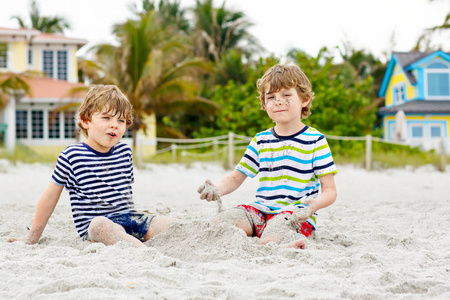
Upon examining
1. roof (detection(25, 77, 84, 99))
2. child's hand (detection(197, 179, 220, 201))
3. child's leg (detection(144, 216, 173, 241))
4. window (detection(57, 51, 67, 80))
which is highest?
window (detection(57, 51, 67, 80))

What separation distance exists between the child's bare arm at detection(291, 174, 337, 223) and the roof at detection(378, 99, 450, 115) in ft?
55.9

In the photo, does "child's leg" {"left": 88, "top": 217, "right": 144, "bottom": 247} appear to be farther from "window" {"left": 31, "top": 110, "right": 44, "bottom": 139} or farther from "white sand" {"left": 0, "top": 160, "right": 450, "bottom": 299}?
"window" {"left": 31, "top": 110, "right": 44, "bottom": 139}

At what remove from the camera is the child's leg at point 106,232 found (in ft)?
9.27

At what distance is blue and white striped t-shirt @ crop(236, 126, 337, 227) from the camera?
2994mm

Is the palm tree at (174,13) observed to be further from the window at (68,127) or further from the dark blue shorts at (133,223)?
the dark blue shorts at (133,223)

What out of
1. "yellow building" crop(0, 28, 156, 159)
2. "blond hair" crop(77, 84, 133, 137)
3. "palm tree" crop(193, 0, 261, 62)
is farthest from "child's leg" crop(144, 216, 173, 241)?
"palm tree" crop(193, 0, 261, 62)

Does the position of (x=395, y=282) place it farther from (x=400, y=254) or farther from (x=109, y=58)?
(x=109, y=58)

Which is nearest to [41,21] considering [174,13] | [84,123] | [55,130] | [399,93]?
[174,13]

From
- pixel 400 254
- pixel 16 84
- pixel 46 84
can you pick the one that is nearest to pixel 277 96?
pixel 400 254

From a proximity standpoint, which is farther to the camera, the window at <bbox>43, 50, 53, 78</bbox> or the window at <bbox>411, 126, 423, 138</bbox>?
the window at <bbox>411, 126, 423, 138</bbox>

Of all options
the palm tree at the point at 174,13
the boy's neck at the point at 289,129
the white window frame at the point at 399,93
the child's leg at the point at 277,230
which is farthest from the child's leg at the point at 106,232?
the palm tree at the point at 174,13

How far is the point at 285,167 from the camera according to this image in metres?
3.02

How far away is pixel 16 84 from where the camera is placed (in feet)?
49.5

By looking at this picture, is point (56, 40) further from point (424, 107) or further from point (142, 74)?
point (424, 107)
